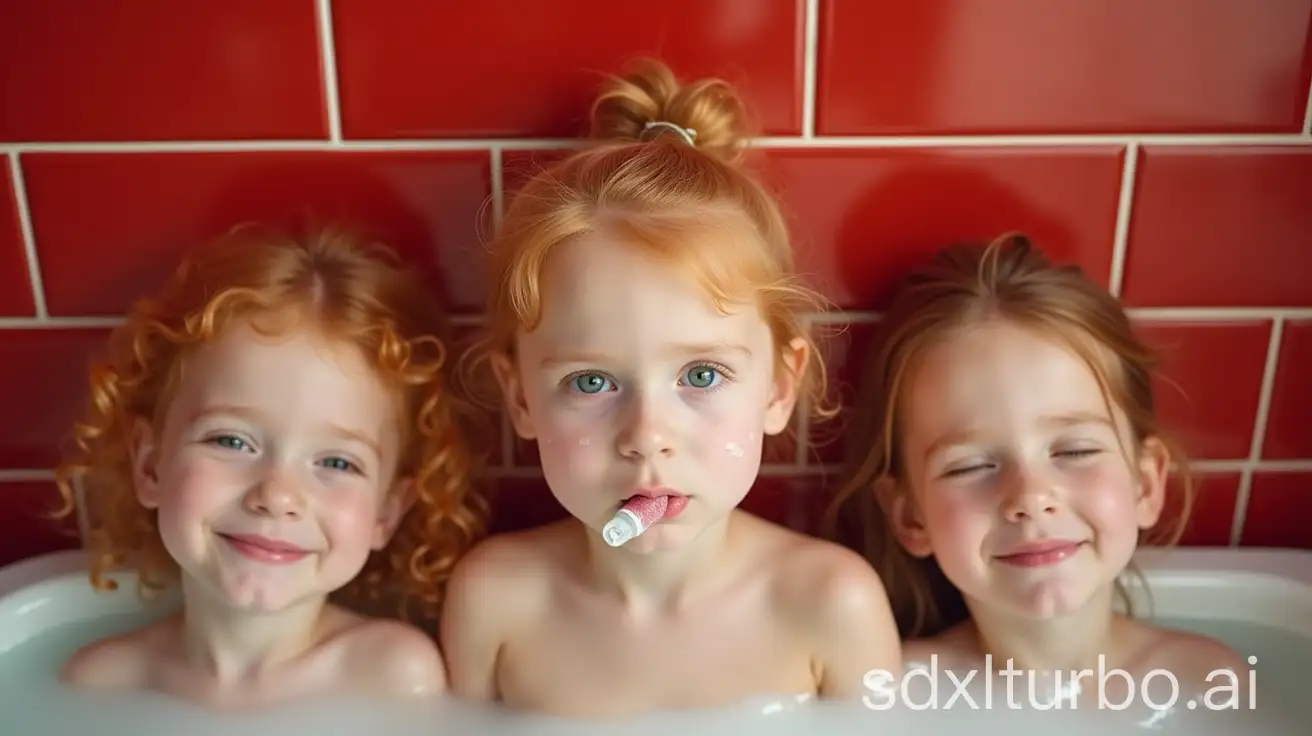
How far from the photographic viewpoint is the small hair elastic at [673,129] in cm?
92

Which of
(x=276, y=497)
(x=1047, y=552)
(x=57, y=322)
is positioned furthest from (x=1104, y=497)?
(x=57, y=322)

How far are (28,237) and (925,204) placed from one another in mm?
722

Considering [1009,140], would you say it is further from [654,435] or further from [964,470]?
[654,435]

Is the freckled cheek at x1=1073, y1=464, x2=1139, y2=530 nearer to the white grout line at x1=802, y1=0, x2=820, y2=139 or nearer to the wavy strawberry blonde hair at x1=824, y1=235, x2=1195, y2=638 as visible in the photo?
the wavy strawberry blonde hair at x1=824, y1=235, x2=1195, y2=638

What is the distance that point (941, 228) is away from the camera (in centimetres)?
101

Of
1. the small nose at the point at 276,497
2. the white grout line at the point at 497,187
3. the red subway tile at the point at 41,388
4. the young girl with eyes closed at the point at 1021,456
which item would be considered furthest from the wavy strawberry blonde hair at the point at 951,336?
the red subway tile at the point at 41,388

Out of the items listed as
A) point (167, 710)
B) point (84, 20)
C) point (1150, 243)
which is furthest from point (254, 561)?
point (1150, 243)

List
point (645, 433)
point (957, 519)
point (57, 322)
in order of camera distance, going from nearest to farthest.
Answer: point (645, 433)
point (957, 519)
point (57, 322)

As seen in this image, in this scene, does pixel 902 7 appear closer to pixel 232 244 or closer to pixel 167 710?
pixel 232 244

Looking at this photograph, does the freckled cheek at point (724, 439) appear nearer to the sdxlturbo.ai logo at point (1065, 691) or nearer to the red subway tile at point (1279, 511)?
the sdxlturbo.ai logo at point (1065, 691)

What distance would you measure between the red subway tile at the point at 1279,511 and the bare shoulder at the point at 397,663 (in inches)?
28.4

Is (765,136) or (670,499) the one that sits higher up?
(765,136)

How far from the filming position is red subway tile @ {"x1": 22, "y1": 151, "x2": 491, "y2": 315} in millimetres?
979

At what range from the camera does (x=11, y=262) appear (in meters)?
1.01
